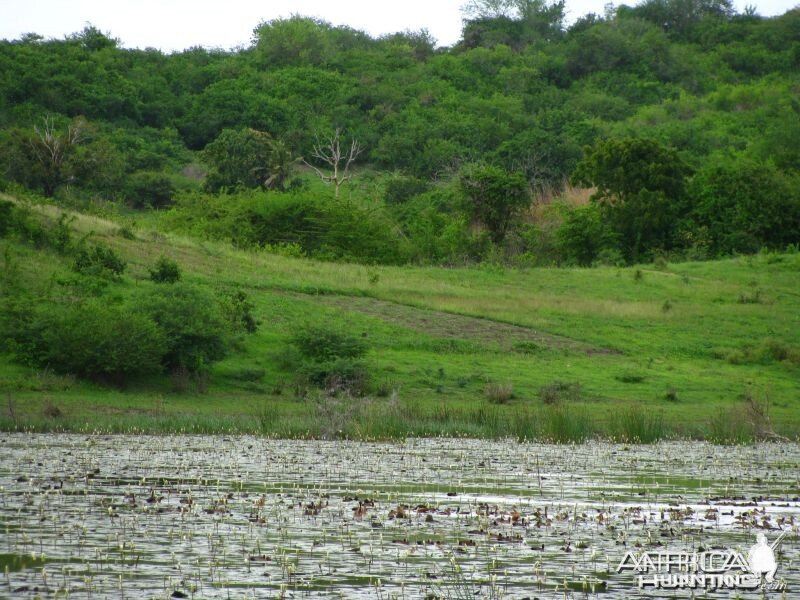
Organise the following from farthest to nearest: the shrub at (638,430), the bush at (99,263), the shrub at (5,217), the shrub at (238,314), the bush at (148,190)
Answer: the bush at (148,190) → the shrub at (5,217) → the bush at (99,263) → the shrub at (238,314) → the shrub at (638,430)

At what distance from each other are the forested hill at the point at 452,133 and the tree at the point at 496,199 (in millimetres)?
117

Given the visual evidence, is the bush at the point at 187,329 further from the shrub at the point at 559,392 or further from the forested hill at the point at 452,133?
the forested hill at the point at 452,133

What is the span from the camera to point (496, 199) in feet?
218

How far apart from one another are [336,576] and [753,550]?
3.74 metres

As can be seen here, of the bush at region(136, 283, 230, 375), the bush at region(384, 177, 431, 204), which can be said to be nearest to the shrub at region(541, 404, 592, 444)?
the bush at region(136, 283, 230, 375)

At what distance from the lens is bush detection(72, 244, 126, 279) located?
129 ft

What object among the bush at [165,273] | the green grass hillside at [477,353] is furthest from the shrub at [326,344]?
the bush at [165,273]

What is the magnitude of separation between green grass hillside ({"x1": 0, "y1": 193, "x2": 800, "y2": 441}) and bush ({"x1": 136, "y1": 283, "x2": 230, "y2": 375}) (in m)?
0.69

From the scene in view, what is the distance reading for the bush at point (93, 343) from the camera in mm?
30938

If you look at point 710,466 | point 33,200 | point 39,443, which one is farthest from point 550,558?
point 33,200

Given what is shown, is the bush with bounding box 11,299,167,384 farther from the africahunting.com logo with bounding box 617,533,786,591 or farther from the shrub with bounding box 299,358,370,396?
the africahunting.com logo with bounding box 617,533,786,591

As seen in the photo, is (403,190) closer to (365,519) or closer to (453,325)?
(453,325)

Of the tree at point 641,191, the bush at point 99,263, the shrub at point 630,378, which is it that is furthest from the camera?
the tree at point 641,191

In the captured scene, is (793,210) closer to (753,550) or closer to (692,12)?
(753,550)
